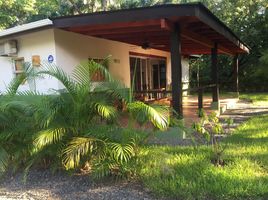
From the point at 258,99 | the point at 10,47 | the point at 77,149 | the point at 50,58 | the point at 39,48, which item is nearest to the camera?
the point at 77,149

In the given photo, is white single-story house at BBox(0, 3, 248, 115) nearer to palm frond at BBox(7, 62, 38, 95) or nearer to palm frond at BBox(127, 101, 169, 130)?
palm frond at BBox(7, 62, 38, 95)

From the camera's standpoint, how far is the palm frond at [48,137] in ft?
17.6

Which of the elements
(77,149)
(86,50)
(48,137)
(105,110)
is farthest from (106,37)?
(77,149)

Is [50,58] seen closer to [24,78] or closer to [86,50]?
[86,50]

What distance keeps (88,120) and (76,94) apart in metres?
0.49

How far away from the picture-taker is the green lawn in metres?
4.82

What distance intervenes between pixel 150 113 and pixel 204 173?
1237mm

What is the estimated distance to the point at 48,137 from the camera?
5.44m

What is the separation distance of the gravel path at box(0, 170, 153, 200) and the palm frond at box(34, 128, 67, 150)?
25.7 inches

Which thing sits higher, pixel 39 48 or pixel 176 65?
pixel 39 48

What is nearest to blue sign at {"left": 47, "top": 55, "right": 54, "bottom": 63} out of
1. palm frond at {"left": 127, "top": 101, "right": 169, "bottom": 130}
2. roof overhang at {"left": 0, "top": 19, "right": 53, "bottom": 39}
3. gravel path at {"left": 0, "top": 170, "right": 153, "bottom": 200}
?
roof overhang at {"left": 0, "top": 19, "right": 53, "bottom": 39}

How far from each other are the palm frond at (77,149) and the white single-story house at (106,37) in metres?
1.91

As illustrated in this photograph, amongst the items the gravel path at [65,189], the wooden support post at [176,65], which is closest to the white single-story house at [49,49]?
the wooden support post at [176,65]

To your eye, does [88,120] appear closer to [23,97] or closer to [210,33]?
[23,97]
